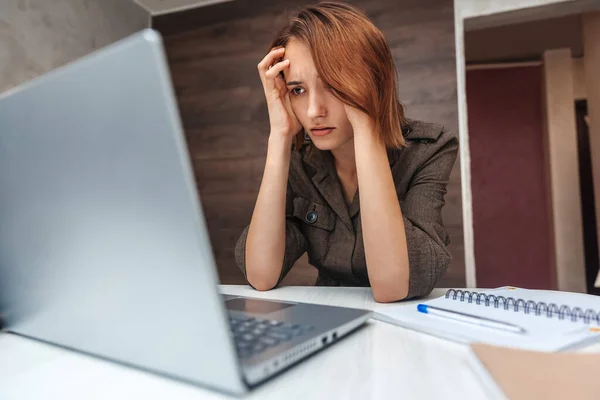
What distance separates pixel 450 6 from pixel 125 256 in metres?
2.28

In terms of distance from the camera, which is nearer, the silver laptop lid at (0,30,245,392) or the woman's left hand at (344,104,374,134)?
the silver laptop lid at (0,30,245,392)

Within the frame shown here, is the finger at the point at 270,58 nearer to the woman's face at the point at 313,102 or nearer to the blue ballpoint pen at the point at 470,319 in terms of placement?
the woman's face at the point at 313,102

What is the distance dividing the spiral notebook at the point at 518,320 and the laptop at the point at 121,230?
0.12m

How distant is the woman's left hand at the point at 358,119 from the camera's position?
0.76 meters

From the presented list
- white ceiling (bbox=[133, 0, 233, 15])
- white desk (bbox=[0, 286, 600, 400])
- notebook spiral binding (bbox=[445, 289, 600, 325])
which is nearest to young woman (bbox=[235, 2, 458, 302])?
notebook spiral binding (bbox=[445, 289, 600, 325])

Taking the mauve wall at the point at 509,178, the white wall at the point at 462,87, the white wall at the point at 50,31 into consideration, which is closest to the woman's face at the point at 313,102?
the white wall at the point at 462,87

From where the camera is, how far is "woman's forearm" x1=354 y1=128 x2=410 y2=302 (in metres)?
0.65

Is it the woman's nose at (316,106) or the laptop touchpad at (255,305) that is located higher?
the woman's nose at (316,106)

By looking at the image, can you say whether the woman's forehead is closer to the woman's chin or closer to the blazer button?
the woman's chin

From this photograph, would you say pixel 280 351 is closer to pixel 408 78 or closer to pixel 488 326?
pixel 488 326

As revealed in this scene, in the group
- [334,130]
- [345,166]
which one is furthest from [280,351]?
[345,166]

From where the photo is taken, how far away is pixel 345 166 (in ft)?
3.33

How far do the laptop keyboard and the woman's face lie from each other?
1.59 ft

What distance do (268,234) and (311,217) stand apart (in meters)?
0.16
